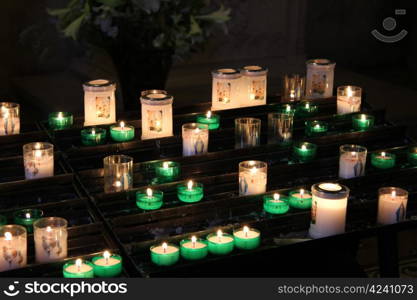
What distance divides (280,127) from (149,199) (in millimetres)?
697

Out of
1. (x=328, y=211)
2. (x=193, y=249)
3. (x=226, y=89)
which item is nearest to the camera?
(x=193, y=249)

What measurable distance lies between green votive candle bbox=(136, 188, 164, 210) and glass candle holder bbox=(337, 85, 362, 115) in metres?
1.07

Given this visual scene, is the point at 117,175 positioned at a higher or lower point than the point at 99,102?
lower

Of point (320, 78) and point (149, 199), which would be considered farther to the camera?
point (320, 78)

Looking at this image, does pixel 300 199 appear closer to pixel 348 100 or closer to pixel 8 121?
pixel 348 100

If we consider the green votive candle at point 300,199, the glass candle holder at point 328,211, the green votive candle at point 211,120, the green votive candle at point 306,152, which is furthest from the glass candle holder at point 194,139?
the glass candle holder at point 328,211

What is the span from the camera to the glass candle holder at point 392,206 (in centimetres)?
256

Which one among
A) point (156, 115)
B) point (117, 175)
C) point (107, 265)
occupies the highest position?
point (156, 115)

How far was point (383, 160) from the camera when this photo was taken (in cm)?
295

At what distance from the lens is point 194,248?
7.61ft

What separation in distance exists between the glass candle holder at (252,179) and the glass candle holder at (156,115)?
0.47 metres

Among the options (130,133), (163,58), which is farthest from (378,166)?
(163,58)

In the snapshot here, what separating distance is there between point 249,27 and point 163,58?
5.56 ft

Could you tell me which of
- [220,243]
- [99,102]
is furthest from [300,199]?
[99,102]
